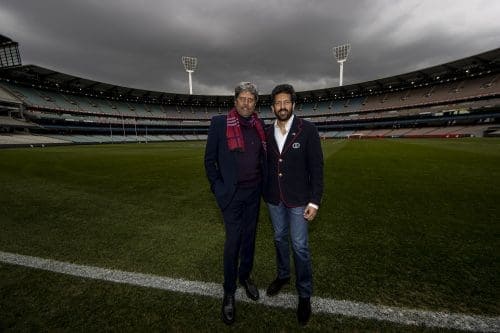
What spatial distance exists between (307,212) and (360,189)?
213 inches

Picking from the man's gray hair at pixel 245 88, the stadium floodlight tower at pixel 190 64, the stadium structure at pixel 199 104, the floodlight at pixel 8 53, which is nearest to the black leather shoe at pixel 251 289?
the man's gray hair at pixel 245 88

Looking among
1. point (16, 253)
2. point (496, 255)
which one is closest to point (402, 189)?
point (496, 255)

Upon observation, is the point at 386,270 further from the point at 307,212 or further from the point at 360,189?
the point at 360,189

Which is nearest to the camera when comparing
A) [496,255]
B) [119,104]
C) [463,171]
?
[496,255]

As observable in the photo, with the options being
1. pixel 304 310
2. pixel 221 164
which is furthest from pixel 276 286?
pixel 221 164

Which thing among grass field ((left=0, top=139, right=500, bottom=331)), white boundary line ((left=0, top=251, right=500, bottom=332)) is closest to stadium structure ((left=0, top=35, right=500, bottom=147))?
grass field ((left=0, top=139, right=500, bottom=331))

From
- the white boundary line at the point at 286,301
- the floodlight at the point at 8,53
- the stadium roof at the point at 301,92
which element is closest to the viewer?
the white boundary line at the point at 286,301

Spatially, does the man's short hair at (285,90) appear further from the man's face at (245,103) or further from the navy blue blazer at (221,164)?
the navy blue blazer at (221,164)

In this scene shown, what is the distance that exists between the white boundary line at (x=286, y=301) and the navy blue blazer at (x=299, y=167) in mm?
1033

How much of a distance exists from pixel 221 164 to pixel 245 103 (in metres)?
0.72

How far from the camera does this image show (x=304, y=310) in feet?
7.46

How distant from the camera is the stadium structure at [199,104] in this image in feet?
151

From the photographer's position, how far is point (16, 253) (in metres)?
3.37

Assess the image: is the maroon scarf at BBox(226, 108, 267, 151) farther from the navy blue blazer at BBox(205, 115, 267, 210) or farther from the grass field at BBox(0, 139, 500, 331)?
the grass field at BBox(0, 139, 500, 331)
